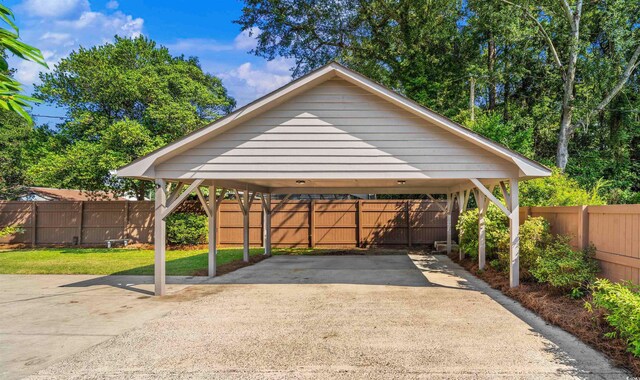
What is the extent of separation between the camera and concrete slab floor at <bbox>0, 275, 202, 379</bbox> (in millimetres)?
4504

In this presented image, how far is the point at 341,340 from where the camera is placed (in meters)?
4.75

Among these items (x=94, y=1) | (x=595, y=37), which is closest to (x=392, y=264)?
(x=595, y=37)

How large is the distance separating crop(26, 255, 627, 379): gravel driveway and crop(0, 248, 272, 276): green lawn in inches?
132

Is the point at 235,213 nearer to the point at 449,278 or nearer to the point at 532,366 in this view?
the point at 449,278

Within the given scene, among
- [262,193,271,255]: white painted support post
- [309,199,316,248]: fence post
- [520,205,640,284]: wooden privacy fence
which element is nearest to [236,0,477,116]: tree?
[309,199,316,248]: fence post

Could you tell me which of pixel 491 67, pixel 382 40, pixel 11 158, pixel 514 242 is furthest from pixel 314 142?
pixel 11 158

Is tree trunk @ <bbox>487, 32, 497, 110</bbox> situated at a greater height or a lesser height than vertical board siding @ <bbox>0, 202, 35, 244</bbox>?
greater

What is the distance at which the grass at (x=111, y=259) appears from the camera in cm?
1009

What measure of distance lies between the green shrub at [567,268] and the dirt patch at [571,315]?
0.23 meters

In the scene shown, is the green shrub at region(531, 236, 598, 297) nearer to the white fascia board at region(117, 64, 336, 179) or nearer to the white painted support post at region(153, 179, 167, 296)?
the white fascia board at region(117, 64, 336, 179)

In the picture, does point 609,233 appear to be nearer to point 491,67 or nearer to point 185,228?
point 185,228

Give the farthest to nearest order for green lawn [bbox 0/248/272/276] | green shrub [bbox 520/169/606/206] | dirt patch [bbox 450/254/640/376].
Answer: green lawn [bbox 0/248/272/276]
green shrub [bbox 520/169/606/206]
dirt patch [bbox 450/254/640/376]

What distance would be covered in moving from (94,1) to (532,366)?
2150 centimetres

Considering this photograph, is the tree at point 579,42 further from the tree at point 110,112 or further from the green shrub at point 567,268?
the tree at point 110,112
